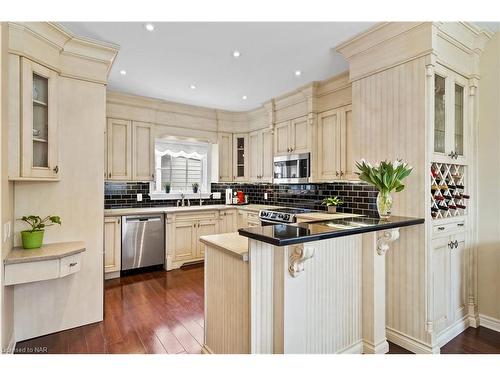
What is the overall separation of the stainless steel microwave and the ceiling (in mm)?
987

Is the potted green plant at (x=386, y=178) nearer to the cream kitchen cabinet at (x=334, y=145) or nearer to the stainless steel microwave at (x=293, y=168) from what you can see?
the cream kitchen cabinet at (x=334, y=145)

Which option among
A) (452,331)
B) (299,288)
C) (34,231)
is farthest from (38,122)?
(452,331)

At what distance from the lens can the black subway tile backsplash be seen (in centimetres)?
350

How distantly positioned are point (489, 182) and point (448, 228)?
2.23ft

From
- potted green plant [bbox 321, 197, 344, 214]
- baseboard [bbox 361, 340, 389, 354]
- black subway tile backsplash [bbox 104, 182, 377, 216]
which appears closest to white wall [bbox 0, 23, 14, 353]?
black subway tile backsplash [bbox 104, 182, 377, 216]

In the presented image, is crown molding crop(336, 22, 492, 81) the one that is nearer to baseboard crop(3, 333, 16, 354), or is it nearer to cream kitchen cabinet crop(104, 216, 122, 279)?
cream kitchen cabinet crop(104, 216, 122, 279)

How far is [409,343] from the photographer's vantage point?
7.22 ft

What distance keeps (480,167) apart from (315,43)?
6.40 ft

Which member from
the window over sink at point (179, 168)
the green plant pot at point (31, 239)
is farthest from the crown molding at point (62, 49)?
the window over sink at point (179, 168)

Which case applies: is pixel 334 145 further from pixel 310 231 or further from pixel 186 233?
pixel 186 233

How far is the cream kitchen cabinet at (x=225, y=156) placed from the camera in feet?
16.9
